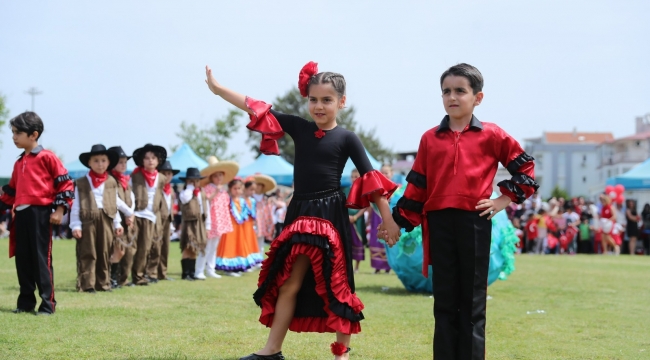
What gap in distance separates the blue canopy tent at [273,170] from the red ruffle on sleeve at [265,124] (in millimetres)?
21461

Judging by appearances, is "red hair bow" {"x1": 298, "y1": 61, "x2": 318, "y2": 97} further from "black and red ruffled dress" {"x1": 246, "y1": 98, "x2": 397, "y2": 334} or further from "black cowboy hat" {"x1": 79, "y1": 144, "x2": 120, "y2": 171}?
"black cowboy hat" {"x1": 79, "y1": 144, "x2": 120, "y2": 171}

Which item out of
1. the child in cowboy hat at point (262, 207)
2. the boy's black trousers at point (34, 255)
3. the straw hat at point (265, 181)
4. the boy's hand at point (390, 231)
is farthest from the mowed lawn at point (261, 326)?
the straw hat at point (265, 181)

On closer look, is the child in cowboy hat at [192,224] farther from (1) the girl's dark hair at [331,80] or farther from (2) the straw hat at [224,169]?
(1) the girl's dark hair at [331,80]

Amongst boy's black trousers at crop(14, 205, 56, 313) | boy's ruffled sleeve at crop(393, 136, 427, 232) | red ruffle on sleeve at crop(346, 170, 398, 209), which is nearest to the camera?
boy's ruffled sleeve at crop(393, 136, 427, 232)

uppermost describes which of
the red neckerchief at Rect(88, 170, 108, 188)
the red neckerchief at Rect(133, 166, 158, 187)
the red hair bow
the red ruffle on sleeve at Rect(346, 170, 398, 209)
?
the red hair bow

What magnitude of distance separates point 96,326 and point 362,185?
2971 mm

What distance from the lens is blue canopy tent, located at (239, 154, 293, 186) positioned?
88.9 ft

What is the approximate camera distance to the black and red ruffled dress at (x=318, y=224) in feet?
16.1

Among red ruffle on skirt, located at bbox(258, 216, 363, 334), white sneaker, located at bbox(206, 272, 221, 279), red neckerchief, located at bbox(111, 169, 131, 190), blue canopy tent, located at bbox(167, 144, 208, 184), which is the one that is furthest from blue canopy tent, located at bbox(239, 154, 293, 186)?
red ruffle on skirt, located at bbox(258, 216, 363, 334)

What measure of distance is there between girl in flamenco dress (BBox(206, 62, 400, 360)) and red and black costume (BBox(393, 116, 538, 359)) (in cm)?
47

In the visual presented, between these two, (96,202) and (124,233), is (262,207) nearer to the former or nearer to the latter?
(124,233)

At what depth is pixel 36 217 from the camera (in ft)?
24.1

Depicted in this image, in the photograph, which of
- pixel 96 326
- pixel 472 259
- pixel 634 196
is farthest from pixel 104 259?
pixel 634 196

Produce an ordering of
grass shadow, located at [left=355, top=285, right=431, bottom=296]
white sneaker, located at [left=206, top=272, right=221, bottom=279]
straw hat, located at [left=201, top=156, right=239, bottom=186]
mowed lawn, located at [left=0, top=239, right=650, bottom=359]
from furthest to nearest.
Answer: straw hat, located at [left=201, top=156, right=239, bottom=186] < white sneaker, located at [left=206, top=272, right=221, bottom=279] < grass shadow, located at [left=355, top=285, right=431, bottom=296] < mowed lawn, located at [left=0, top=239, right=650, bottom=359]
